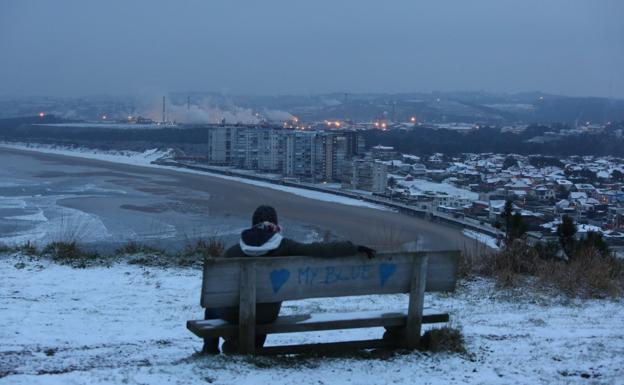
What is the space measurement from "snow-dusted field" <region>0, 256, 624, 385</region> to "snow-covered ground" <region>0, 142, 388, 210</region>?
608 inches

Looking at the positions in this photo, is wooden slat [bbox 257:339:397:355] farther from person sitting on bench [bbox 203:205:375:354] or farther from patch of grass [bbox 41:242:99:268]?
patch of grass [bbox 41:242:99:268]

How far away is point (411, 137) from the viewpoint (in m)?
44.8

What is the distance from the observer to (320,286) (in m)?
3.21

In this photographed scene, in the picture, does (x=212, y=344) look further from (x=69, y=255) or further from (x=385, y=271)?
(x=69, y=255)

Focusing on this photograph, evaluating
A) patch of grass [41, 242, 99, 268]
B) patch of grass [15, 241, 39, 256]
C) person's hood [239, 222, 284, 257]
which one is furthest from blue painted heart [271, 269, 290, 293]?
patch of grass [15, 241, 39, 256]

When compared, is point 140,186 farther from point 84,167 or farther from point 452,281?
point 452,281

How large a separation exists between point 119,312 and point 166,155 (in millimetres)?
35092

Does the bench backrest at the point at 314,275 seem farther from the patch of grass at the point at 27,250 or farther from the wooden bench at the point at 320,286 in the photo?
the patch of grass at the point at 27,250

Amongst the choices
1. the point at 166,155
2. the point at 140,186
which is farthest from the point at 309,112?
the point at 140,186

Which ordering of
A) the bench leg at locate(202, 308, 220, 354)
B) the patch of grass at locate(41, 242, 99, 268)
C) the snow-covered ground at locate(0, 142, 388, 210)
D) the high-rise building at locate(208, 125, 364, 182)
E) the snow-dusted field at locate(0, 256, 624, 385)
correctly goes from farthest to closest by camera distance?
the high-rise building at locate(208, 125, 364, 182) < the snow-covered ground at locate(0, 142, 388, 210) < the patch of grass at locate(41, 242, 99, 268) < the bench leg at locate(202, 308, 220, 354) < the snow-dusted field at locate(0, 256, 624, 385)

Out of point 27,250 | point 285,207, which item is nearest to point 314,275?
point 27,250

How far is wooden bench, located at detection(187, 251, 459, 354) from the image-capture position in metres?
3.10

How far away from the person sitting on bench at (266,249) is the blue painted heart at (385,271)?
103 mm

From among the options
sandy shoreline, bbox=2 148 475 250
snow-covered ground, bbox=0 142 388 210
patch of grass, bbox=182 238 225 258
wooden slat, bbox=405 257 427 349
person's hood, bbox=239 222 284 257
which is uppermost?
person's hood, bbox=239 222 284 257
